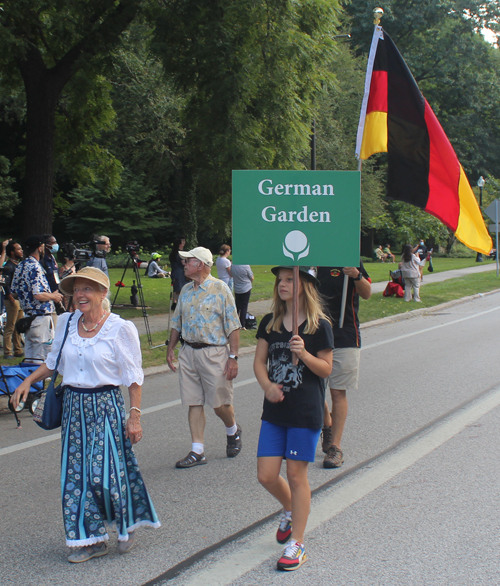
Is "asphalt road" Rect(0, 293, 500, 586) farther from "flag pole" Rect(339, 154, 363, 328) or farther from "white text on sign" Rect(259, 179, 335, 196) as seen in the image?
"white text on sign" Rect(259, 179, 335, 196)

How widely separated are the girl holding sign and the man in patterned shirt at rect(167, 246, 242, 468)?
1.74 meters

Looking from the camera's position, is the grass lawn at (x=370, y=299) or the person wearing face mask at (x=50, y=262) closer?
the person wearing face mask at (x=50, y=262)

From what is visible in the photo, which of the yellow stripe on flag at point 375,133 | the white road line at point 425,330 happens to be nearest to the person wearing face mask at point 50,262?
the white road line at point 425,330

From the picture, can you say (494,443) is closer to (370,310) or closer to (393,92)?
(393,92)

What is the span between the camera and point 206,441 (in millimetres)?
6281

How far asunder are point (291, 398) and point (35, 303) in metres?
5.95

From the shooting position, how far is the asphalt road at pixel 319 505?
12.1ft

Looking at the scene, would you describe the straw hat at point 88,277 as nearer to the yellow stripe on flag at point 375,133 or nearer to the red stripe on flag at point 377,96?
the yellow stripe on flag at point 375,133

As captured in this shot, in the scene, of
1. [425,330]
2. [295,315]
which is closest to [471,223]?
[295,315]

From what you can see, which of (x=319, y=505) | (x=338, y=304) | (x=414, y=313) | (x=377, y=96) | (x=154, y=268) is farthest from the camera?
(x=154, y=268)

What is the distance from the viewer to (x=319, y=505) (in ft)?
15.2

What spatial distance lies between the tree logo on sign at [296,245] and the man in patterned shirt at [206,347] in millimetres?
1863

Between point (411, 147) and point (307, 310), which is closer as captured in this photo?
point (307, 310)

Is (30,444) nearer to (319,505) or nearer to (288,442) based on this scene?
(319,505)
